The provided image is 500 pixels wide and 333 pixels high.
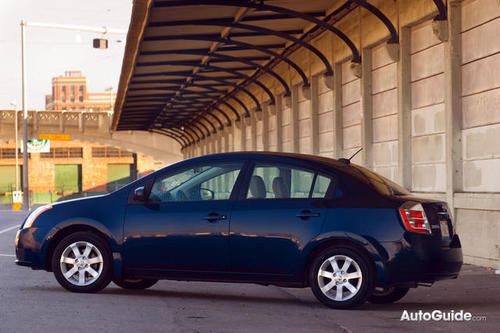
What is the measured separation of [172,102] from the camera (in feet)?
118

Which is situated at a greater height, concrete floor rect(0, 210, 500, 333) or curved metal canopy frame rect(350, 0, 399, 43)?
curved metal canopy frame rect(350, 0, 399, 43)

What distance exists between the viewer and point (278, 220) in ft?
34.8

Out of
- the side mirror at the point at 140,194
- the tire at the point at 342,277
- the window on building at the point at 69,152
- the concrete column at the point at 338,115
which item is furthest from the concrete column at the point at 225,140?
the window on building at the point at 69,152

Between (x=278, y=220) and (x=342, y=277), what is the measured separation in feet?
2.73

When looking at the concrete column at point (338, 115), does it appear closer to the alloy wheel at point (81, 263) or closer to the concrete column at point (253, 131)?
the concrete column at point (253, 131)

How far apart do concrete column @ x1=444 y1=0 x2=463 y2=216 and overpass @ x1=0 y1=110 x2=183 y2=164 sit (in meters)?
47.5

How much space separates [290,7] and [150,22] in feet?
9.42

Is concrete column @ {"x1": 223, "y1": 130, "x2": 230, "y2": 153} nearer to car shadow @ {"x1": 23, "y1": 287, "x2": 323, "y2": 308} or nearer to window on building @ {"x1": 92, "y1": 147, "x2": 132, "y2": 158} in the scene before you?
car shadow @ {"x1": 23, "y1": 287, "x2": 323, "y2": 308}

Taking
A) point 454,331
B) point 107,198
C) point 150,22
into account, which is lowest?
point 454,331

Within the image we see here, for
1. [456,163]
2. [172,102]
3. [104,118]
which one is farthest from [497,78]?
[104,118]

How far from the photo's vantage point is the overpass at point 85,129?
6256cm

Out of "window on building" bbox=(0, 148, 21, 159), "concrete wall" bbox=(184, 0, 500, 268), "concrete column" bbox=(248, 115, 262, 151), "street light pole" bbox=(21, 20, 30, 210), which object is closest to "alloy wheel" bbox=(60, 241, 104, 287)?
"concrete wall" bbox=(184, 0, 500, 268)

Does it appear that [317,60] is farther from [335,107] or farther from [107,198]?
[107,198]

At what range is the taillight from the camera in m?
10.2
